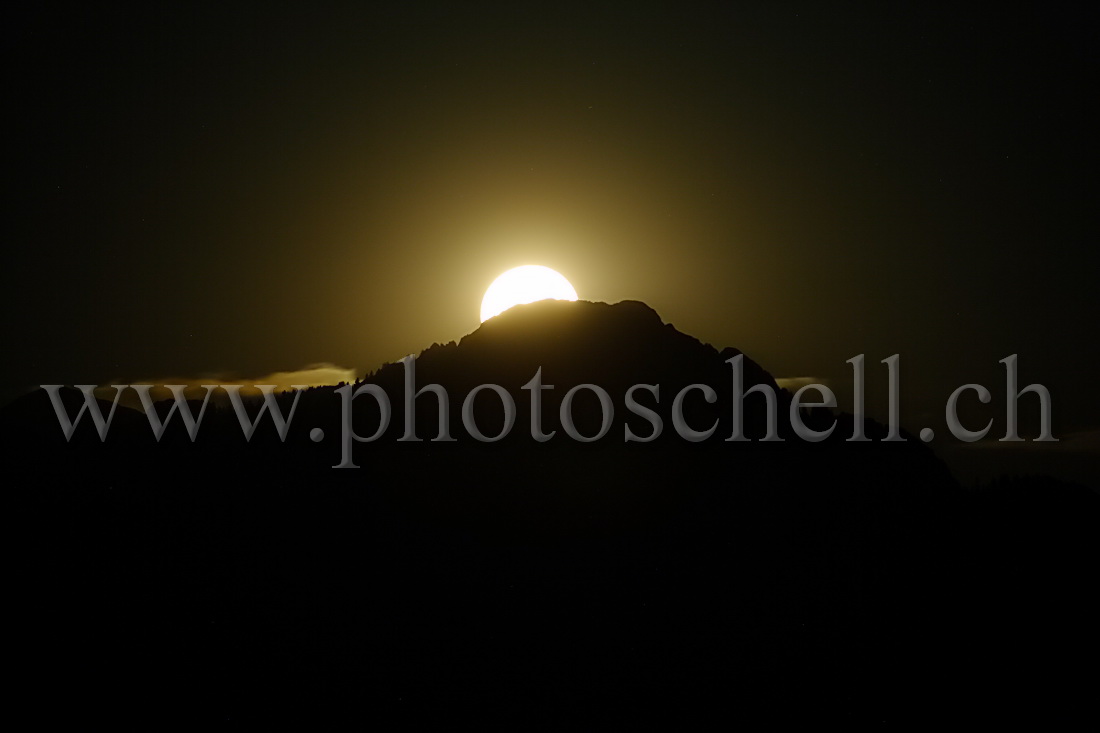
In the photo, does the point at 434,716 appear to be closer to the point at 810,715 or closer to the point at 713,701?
the point at 713,701

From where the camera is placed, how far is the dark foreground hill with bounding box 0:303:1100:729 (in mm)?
76875

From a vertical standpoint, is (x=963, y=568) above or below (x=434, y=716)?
above

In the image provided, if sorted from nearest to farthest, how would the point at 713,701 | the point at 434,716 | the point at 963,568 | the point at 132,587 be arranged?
the point at 434,716, the point at 713,701, the point at 132,587, the point at 963,568

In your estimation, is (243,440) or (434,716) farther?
(243,440)

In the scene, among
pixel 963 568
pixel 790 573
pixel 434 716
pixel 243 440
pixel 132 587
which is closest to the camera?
pixel 434 716

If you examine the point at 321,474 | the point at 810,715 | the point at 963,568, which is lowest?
the point at 810,715

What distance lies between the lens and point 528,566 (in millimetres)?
90312

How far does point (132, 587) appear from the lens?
84.3m

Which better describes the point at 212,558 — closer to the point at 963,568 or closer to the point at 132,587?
the point at 132,587

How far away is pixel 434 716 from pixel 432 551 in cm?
2130

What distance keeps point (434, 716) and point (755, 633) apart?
101ft

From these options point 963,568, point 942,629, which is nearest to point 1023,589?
point 963,568

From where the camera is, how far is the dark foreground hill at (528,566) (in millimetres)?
76875

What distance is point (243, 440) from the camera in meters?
97.1
